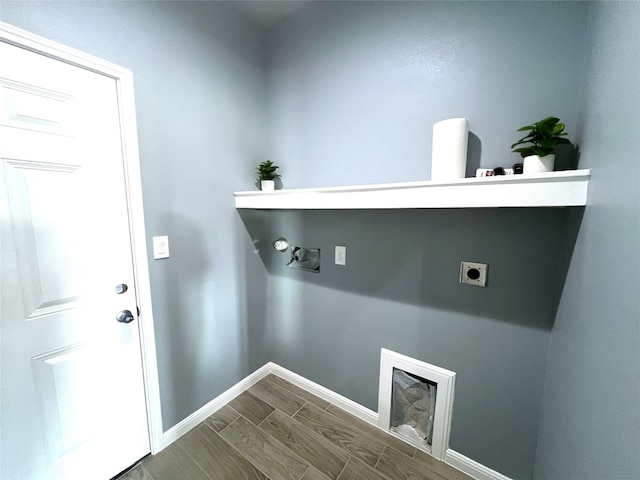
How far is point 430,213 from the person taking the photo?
1192mm

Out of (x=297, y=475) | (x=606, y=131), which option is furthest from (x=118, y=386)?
(x=606, y=131)

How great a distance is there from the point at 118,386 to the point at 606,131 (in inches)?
86.9

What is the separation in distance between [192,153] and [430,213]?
4.64 ft

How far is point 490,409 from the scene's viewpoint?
3.70ft

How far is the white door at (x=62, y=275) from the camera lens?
0.86m

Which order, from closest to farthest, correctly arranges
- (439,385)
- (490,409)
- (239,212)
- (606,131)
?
(606,131) < (490,409) < (439,385) < (239,212)

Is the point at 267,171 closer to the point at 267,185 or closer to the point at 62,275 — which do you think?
the point at 267,185

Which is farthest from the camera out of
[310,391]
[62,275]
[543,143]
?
[310,391]

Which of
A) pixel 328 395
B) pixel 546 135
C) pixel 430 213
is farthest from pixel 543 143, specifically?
pixel 328 395

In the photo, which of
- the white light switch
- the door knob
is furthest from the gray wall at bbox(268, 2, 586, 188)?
the door knob

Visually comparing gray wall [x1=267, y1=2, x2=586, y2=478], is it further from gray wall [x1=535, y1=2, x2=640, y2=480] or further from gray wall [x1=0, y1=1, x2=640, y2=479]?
gray wall [x1=535, y1=2, x2=640, y2=480]

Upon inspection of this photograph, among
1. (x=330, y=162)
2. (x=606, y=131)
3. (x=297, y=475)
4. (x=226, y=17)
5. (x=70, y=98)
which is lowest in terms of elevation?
(x=297, y=475)

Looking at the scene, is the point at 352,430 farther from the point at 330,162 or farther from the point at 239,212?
the point at 330,162

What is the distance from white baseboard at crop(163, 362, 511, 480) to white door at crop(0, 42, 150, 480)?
0.94 feet
